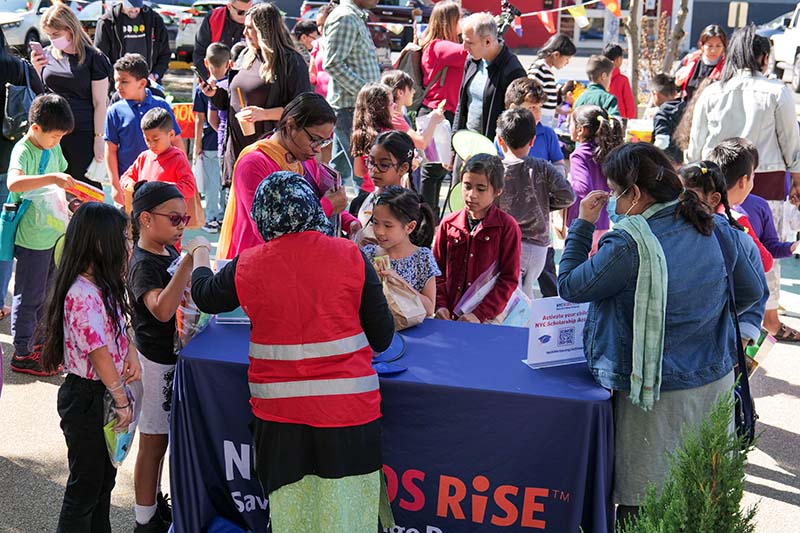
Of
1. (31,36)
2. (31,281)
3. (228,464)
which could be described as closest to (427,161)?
(31,281)

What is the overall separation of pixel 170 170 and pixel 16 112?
44.6 inches

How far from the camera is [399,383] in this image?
10.9 ft

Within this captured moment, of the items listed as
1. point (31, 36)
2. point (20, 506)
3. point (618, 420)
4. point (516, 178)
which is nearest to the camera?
point (618, 420)

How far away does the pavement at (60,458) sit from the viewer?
4113 millimetres

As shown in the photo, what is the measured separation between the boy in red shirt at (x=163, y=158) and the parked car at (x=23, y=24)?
12817 millimetres

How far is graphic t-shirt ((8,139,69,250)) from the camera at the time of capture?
17.7 ft

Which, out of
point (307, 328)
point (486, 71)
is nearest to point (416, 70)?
point (486, 71)

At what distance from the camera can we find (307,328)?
2953 millimetres

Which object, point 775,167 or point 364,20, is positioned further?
point 364,20

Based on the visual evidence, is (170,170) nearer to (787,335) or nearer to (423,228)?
(423,228)

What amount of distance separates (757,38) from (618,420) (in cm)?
399

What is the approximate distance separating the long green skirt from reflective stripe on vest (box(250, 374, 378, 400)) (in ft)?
0.97

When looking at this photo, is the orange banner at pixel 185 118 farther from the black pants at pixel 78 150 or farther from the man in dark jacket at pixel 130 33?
the black pants at pixel 78 150

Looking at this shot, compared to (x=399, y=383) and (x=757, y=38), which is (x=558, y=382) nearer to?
(x=399, y=383)
